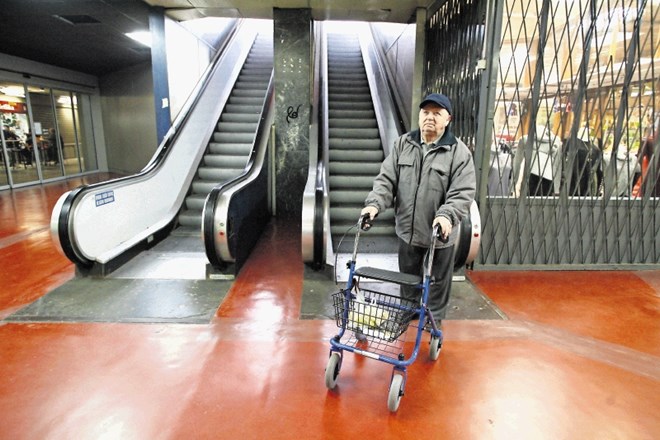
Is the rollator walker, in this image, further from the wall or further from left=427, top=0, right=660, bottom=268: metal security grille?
the wall

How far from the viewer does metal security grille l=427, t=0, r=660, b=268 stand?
372 cm

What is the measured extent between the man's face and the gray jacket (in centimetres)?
7

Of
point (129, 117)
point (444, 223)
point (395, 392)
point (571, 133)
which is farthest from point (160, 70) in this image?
point (395, 392)

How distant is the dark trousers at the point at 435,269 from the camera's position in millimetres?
2490

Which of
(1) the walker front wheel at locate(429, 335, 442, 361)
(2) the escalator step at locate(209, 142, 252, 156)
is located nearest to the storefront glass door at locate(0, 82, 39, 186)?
(2) the escalator step at locate(209, 142, 252, 156)

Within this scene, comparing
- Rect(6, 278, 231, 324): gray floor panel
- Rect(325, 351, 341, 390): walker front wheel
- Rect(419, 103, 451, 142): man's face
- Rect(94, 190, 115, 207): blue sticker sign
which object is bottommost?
Rect(6, 278, 231, 324): gray floor panel

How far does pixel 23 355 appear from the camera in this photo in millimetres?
2455

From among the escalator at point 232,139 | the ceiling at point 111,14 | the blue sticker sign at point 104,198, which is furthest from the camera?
the escalator at point 232,139

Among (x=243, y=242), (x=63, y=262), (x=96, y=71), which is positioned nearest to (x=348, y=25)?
(x=96, y=71)

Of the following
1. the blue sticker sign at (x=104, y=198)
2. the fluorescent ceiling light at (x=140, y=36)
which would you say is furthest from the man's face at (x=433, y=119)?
the fluorescent ceiling light at (x=140, y=36)

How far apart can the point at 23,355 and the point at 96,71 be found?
10.1m

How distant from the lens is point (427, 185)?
7.55 feet

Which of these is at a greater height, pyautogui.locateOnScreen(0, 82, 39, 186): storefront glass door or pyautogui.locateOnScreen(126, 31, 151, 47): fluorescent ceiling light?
pyautogui.locateOnScreen(126, 31, 151, 47): fluorescent ceiling light

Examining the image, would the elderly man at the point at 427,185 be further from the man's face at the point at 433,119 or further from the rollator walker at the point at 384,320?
the rollator walker at the point at 384,320
